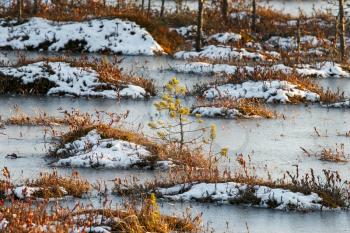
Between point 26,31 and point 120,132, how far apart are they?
65.0ft

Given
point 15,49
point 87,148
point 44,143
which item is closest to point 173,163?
point 87,148

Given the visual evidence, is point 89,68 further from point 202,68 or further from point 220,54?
point 220,54

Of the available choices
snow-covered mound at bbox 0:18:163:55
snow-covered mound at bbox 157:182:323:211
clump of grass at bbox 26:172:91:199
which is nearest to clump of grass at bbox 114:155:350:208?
snow-covered mound at bbox 157:182:323:211

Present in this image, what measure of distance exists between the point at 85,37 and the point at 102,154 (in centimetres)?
1965

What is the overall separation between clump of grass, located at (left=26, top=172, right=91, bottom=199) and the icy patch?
75.3 feet

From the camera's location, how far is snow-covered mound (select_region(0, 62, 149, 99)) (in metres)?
23.0

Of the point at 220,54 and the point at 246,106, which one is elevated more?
the point at 220,54

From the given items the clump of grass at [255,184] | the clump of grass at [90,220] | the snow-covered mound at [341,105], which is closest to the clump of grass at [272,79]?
the snow-covered mound at [341,105]

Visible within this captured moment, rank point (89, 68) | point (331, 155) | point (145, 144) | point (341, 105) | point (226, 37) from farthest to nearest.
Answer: point (226, 37) < point (89, 68) < point (341, 105) < point (331, 155) < point (145, 144)

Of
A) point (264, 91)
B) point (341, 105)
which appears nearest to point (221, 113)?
point (264, 91)

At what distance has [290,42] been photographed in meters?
36.8

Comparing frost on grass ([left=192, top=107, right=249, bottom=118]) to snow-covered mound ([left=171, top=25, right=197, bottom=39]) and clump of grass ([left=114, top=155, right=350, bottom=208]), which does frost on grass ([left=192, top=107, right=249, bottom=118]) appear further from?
snow-covered mound ([left=171, top=25, right=197, bottom=39])

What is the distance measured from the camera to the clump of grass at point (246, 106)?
794 inches

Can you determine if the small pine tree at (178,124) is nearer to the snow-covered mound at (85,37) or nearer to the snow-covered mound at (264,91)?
the snow-covered mound at (264,91)
